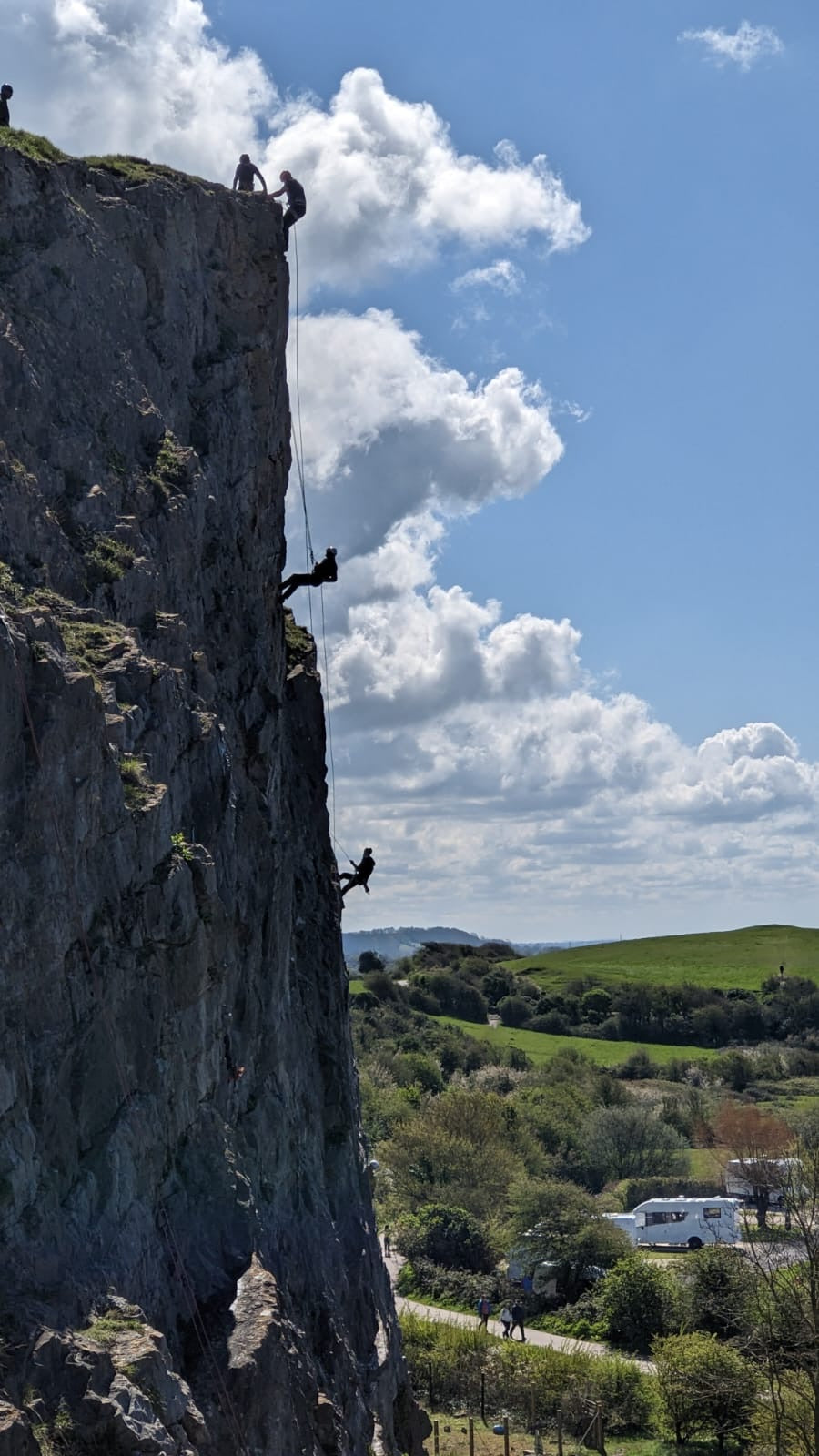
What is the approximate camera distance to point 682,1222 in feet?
240

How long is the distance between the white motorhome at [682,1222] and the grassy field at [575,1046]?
54534 mm

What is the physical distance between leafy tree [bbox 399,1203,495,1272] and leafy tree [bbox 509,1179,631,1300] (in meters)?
1.79

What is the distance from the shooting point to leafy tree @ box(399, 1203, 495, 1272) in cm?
6931

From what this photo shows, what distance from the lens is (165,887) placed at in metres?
19.3

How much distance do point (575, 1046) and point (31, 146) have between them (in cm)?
12593

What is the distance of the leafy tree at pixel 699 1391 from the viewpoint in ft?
140

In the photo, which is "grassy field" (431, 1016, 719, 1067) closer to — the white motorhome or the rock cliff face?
the white motorhome

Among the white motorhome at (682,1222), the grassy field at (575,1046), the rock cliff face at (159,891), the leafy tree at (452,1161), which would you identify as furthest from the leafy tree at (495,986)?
the rock cliff face at (159,891)

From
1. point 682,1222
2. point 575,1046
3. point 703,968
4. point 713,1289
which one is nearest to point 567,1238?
point 713,1289

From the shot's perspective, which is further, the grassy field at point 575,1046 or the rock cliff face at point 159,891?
the grassy field at point 575,1046

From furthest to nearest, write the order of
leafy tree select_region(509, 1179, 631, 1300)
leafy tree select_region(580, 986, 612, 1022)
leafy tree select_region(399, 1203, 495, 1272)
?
leafy tree select_region(580, 986, 612, 1022) < leafy tree select_region(399, 1203, 495, 1272) < leafy tree select_region(509, 1179, 631, 1300)

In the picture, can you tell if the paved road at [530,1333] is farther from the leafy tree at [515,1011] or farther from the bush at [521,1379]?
the leafy tree at [515,1011]

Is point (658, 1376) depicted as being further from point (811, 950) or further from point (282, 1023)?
point (811, 950)

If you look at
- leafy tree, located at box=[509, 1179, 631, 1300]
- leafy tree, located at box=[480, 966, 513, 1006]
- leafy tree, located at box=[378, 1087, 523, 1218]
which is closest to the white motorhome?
leafy tree, located at box=[509, 1179, 631, 1300]
